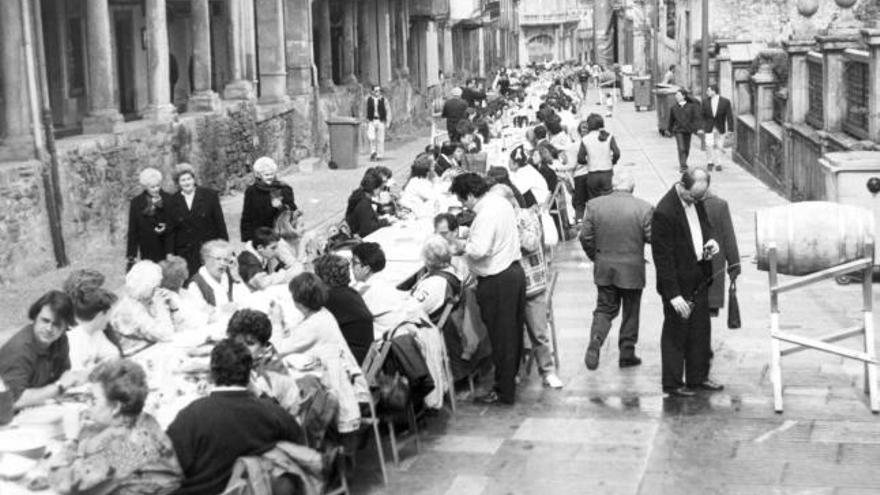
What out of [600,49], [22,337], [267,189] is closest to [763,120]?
[267,189]

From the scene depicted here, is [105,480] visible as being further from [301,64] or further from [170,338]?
[301,64]

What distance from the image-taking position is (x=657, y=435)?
948 cm

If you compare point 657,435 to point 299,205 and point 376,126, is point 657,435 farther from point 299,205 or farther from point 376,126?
point 376,126

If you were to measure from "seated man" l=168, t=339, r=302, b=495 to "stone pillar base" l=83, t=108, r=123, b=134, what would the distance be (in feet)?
41.8

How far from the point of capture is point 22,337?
7512mm

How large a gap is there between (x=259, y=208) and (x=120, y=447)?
22.4 ft

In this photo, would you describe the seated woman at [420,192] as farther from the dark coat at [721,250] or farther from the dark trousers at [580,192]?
the dark coat at [721,250]

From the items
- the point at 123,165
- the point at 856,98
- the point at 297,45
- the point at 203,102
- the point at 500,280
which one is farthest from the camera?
the point at 297,45

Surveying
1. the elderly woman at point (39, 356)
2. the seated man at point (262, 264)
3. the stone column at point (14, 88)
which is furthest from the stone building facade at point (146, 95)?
the elderly woman at point (39, 356)

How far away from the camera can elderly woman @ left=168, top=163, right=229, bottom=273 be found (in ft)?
40.0

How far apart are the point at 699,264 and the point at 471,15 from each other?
4819cm

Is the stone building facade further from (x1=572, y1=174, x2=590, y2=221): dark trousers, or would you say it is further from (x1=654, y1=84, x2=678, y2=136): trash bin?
(x1=654, y1=84, x2=678, y2=136): trash bin

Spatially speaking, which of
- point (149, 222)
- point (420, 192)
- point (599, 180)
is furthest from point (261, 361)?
point (599, 180)

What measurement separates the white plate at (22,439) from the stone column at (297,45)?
23931 mm
